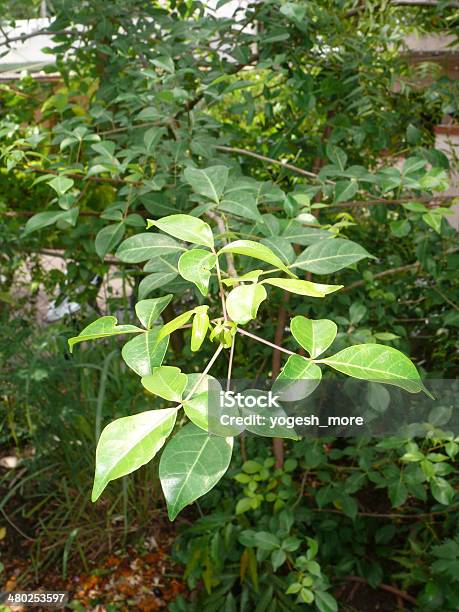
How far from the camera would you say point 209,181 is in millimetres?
857

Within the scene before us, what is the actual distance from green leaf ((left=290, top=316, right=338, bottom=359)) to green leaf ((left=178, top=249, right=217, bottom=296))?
3.4 inches

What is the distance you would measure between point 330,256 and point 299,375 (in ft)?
0.91

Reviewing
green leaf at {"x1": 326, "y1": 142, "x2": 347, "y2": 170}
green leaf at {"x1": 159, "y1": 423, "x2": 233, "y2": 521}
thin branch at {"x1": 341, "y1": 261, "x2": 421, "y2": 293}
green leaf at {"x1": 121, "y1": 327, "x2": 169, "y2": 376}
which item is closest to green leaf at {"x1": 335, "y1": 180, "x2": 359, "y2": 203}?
green leaf at {"x1": 326, "y1": 142, "x2": 347, "y2": 170}

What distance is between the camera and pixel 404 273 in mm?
1664

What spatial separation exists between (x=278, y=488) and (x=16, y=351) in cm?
95

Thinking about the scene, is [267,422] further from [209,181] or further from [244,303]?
[209,181]

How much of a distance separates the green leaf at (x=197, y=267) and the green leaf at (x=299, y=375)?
0.09m

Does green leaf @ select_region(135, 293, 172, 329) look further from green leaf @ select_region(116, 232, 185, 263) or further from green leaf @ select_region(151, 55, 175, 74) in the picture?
green leaf @ select_region(151, 55, 175, 74)

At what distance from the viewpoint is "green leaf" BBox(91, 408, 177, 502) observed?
16.0 inches

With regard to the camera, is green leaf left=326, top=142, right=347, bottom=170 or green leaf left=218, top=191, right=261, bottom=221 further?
green leaf left=326, top=142, right=347, bottom=170

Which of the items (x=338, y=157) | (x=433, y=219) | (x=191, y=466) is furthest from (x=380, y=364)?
(x=338, y=157)

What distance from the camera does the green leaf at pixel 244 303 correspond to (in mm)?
468

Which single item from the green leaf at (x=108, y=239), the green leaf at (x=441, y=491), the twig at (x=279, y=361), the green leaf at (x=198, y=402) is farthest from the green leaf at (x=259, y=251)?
the twig at (x=279, y=361)

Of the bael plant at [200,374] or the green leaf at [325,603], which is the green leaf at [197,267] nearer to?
the bael plant at [200,374]
